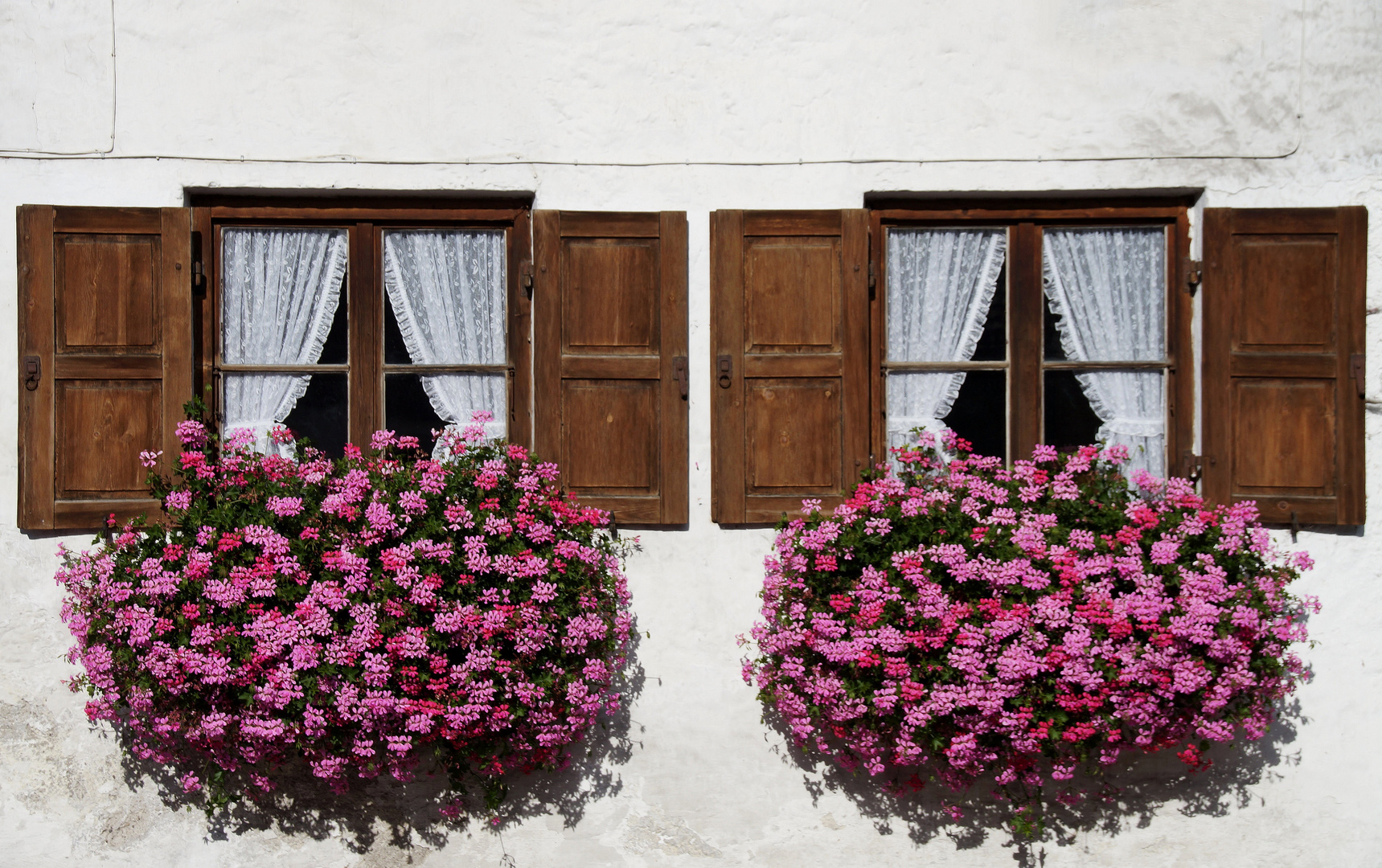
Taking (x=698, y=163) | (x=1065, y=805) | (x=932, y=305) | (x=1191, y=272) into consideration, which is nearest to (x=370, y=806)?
(x=1065, y=805)

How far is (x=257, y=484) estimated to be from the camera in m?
3.83

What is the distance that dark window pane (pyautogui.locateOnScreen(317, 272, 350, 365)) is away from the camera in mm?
4199

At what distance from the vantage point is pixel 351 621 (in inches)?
141

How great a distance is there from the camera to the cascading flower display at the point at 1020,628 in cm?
354

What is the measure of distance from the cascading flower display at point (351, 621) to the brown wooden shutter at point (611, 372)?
0.22 meters

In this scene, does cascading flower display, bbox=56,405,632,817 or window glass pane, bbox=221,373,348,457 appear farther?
window glass pane, bbox=221,373,348,457

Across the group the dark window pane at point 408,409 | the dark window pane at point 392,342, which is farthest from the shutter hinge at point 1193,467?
the dark window pane at point 392,342

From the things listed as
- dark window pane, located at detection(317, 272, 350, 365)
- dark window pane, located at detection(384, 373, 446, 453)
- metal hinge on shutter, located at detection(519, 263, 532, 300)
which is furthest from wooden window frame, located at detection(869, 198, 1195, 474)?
dark window pane, located at detection(317, 272, 350, 365)

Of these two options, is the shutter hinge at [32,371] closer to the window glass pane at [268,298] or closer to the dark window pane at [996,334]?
the window glass pane at [268,298]

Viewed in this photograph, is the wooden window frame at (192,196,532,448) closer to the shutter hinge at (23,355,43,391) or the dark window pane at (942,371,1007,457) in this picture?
the shutter hinge at (23,355,43,391)

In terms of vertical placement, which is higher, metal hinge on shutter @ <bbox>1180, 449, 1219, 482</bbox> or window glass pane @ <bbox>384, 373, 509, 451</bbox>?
window glass pane @ <bbox>384, 373, 509, 451</bbox>

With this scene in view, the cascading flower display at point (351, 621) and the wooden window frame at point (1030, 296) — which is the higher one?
the wooden window frame at point (1030, 296)

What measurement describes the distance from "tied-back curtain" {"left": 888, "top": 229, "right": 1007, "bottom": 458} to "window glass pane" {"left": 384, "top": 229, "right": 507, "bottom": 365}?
1558 millimetres

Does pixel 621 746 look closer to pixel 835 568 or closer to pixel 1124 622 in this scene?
pixel 835 568
